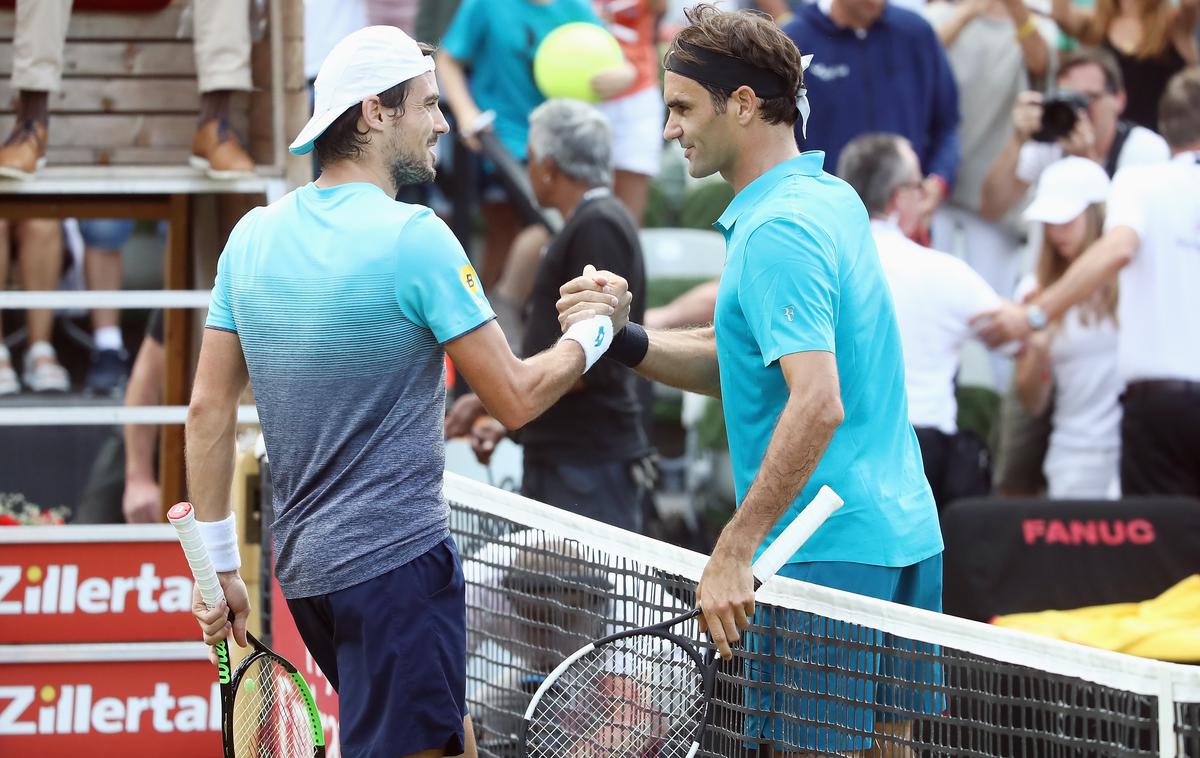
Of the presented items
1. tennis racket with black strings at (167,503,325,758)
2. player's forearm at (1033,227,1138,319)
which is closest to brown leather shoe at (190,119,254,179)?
tennis racket with black strings at (167,503,325,758)

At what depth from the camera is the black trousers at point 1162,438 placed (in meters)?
6.41

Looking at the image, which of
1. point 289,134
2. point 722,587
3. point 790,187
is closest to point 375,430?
point 722,587

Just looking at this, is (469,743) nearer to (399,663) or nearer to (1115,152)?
(399,663)

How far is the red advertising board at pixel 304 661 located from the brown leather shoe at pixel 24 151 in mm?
1609

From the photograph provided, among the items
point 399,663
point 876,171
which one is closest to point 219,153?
point 876,171

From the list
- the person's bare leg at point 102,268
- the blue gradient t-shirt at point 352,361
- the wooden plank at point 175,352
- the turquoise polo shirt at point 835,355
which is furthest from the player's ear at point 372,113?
the person's bare leg at point 102,268

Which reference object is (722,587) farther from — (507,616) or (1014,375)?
(1014,375)

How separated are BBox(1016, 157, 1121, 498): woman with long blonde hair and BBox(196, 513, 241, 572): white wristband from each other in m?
4.18

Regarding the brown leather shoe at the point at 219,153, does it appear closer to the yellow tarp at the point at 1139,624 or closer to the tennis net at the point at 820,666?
the tennis net at the point at 820,666

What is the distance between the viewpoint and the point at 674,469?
7.71 meters

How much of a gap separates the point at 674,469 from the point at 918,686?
4652 millimetres

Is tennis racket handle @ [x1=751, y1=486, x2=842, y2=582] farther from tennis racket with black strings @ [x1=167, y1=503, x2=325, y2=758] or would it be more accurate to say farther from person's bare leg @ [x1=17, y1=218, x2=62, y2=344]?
person's bare leg @ [x1=17, y1=218, x2=62, y2=344]

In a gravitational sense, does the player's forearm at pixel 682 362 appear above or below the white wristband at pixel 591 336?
below

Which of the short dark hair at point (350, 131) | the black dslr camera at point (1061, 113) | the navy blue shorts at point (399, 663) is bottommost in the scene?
the navy blue shorts at point (399, 663)
